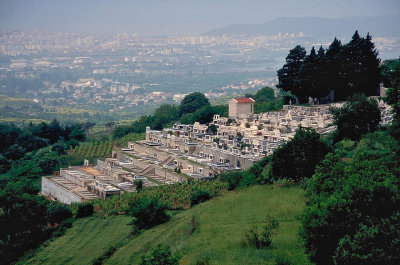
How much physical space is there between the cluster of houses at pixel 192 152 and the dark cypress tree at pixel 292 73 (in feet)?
2.39

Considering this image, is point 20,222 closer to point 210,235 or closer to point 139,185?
point 139,185

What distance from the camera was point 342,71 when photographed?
22.7m

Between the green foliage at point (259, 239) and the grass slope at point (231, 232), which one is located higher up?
the green foliage at point (259, 239)

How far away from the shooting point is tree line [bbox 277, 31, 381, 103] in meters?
22.6

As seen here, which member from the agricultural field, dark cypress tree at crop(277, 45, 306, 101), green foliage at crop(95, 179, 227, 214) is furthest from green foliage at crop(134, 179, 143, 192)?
dark cypress tree at crop(277, 45, 306, 101)

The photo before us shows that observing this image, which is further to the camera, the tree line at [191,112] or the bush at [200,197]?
the tree line at [191,112]

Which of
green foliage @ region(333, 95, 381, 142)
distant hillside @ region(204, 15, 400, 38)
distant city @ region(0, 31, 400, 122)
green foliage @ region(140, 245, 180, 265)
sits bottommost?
distant city @ region(0, 31, 400, 122)

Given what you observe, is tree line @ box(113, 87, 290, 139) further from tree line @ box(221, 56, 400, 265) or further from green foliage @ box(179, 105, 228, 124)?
tree line @ box(221, 56, 400, 265)

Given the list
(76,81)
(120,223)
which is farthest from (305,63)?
(76,81)

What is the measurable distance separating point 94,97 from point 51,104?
8.42 metres

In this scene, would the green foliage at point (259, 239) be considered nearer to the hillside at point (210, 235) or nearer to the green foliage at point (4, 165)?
the hillside at point (210, 235)

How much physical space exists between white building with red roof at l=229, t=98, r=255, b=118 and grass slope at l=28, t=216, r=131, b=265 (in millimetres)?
11324

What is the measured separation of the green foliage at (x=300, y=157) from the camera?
12.6m

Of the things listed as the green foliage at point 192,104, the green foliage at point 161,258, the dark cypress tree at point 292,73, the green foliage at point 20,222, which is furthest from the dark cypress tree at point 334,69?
the green foliage at point 161,258
